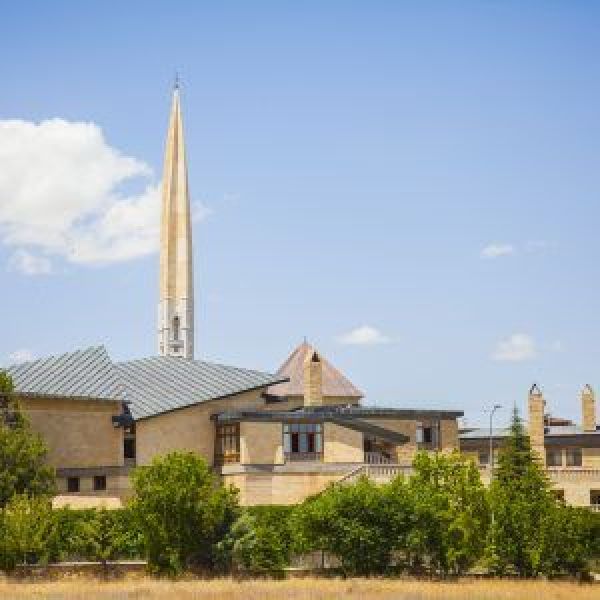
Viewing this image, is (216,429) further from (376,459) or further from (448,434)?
(448,434)

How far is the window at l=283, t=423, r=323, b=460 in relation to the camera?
65.0 meters

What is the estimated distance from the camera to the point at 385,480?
62.8 m

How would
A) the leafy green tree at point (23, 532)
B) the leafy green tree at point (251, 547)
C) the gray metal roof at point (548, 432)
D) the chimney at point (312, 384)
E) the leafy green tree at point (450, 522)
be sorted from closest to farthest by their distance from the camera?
the leafy green tree at point (23, 532), the leafy green tree at point (251, 547), the leafy green tree at point (450, 522), the chimney at point (312, 384), the gray metal roof at point (548, 432)

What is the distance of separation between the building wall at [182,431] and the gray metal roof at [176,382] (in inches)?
20.3

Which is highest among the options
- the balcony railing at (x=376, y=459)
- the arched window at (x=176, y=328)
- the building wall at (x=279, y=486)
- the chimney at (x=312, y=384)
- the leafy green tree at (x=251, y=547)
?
the arched window at (x=176, y=328)

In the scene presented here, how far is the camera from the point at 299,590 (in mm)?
43812

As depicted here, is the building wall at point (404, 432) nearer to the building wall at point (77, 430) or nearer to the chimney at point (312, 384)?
the chimney at point (312, 384)

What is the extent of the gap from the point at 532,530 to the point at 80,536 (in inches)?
738

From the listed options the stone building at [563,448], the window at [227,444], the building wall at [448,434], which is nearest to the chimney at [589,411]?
the stone building at [563,448]

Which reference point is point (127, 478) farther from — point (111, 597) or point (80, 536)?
point (111, 597)

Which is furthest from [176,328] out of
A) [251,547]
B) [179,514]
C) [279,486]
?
[251,547]

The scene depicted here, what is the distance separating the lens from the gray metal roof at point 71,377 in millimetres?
63000

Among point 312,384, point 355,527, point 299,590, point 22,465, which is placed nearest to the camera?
point 299,590

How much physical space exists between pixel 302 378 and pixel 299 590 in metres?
35.3
